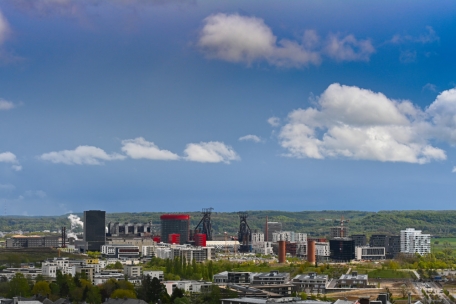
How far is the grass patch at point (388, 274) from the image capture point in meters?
61.2

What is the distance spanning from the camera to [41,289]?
42938 mm

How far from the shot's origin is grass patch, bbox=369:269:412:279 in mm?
61203

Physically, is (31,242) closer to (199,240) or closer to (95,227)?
(95,227)

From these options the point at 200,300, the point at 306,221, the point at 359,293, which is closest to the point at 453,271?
the point at 359,293

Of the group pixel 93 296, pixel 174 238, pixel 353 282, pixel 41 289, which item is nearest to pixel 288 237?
pixel 174 238

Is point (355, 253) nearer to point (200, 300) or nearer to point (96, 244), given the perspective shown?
point (96, 244)

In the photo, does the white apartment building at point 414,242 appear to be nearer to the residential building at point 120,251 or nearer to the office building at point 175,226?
the office building at point 175,226

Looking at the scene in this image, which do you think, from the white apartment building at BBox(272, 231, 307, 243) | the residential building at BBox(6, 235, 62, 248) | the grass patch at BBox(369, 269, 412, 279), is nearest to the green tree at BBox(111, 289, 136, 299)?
the grass patch at BBox(369, 269, 412, 279)

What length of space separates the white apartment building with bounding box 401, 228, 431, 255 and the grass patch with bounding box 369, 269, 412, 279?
3304 cm

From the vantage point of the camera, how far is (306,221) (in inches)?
7190

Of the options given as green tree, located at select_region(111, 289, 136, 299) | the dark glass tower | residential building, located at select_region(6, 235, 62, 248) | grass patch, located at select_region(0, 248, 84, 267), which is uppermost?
the dark glass tower

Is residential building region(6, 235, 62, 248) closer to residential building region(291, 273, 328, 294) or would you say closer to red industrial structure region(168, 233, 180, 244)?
red industrial structure region(168, 233, 180, 244)

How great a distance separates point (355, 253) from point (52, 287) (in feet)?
174

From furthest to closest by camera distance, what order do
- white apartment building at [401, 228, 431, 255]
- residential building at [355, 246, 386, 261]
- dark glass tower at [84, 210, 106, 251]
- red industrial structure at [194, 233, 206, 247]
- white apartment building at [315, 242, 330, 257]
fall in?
dark glass tower at [84, 210, 106, 251]
red industrial structure at [194, 233, 206, 247]
white apartment building at [401, 228, 431, 255]
white apartment building at [315, 242, 330, 257]
residential building at [355, 246, 386, 261]
